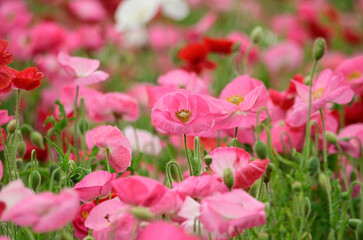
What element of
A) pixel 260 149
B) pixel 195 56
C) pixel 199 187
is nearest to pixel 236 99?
pixel 260 149

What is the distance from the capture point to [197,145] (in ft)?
2.87

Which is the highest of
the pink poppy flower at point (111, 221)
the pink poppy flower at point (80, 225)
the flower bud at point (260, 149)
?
the flower bud at point (260, 149)

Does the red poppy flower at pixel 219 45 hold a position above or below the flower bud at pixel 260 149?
below

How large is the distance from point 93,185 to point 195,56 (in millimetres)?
820

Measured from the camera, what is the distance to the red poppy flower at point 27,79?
84 cm

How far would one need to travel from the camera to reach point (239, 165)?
2.49 ft

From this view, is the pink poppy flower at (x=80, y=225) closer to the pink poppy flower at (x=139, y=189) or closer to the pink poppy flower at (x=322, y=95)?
the pink poppy flower at (x=139, y=189)

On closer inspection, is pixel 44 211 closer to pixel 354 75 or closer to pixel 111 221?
pixel 111 221

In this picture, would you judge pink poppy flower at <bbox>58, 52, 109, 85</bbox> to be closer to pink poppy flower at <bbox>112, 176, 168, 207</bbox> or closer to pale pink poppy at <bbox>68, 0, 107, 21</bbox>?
pink poppy flower at <bbox>112, 176, 168, 207</bbox>

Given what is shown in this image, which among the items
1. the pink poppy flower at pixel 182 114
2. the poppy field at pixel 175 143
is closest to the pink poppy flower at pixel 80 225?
the poppy field at pixel 175 143

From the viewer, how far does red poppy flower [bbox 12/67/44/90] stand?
84 centimetres

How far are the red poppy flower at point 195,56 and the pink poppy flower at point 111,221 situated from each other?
0.81 m

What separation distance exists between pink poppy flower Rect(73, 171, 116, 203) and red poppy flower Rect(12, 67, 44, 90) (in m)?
0.19

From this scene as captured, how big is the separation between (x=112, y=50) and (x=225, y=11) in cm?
81
